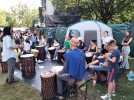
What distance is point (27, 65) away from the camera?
1460 cm

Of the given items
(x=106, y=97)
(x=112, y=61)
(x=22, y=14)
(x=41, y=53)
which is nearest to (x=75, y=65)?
(x=112, y=61)

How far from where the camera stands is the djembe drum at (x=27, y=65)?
14.6 meters

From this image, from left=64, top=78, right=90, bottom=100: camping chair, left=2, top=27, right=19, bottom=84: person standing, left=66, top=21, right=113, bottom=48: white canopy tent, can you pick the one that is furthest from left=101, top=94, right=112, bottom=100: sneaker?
left=66, top=21, right=113, bottom=48: white canopy tent

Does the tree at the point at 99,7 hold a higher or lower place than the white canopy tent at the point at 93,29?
higher

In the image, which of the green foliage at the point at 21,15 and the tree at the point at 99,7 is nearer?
the tree at the point at 99,7

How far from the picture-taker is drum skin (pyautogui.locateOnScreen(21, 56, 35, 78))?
47.9ft

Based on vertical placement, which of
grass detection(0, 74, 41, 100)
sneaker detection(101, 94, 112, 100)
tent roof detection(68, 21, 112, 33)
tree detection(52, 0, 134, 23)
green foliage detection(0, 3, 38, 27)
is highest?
tree detection(52, 0, 134, 23)

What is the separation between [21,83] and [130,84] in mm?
3690

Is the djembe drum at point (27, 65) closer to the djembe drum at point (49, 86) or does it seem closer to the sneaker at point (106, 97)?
the djembe drum at point (49, 86)

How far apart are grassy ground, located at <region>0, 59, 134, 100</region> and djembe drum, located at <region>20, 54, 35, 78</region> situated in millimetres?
1667

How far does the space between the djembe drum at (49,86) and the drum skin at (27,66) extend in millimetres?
4083

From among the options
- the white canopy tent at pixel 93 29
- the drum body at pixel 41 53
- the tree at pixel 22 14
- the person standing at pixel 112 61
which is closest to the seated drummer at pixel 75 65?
the person standing at pixel 112 61

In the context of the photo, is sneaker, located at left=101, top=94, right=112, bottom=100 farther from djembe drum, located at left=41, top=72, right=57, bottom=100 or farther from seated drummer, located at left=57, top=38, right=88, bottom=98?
djembe drum, located at left=41, top=72, right=57, bottom=100

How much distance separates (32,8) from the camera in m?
98.1
